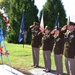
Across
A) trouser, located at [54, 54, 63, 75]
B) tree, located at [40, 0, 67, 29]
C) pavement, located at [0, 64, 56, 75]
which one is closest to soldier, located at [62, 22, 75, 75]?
trouser, located at [54, 54, 63, 75]

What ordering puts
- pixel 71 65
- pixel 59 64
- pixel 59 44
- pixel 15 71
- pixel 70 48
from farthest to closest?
pixel 15 71, pixel 59 64, pixel 59 44, pixel 70 48, pixel 71 65

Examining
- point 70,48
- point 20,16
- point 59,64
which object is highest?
point 20,16

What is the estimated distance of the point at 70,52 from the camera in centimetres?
880

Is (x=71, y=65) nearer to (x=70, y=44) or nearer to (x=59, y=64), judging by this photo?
(x=70, y=44)

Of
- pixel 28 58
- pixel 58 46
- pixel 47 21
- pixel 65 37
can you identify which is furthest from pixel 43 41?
pixel 47 21

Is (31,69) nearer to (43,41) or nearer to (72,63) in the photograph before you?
(43,41)

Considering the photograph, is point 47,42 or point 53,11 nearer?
point 47,42

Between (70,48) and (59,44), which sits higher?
(59,44)

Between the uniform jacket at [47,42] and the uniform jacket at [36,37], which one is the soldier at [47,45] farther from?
the uniform jacket at [36,37]

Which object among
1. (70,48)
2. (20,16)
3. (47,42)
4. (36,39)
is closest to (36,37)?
(36,39)

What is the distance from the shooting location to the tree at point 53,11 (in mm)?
24188

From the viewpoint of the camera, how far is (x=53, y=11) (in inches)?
961

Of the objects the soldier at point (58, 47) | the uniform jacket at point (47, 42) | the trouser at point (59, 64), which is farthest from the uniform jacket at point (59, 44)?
the uniform jacket at point (47, 42)

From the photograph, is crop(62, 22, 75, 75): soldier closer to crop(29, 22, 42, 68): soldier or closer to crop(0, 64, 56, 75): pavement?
→ crop(0, 64, 56, 75): pavement
